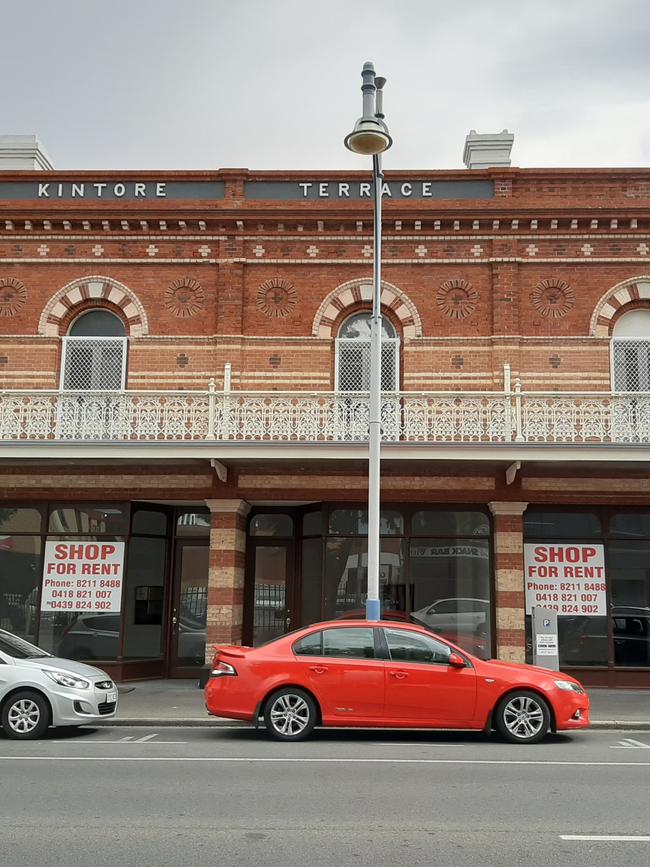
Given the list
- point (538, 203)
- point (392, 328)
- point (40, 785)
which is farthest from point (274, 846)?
point (538, 203)

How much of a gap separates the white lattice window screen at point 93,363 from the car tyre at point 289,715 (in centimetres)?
827

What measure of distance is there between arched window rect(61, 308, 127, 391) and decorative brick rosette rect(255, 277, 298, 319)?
275 cm

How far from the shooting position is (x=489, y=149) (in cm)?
1894

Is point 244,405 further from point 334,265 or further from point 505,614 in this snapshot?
point 505,614

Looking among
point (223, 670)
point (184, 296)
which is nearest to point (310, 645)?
point (223, 670)

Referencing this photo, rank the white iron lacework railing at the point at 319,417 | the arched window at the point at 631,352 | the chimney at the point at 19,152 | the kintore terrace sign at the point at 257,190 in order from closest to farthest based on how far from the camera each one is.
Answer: the white iron lacework railing at the point at 319,417
the arched window at the point at 631,352
the kintore terrace sign at the point at 257,190
the chimney at the point at 19,152

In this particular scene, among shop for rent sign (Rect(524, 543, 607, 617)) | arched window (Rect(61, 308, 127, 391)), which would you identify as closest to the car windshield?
arched window (Rect(61, 308, 127, 391))

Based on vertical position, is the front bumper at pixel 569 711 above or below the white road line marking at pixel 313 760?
above

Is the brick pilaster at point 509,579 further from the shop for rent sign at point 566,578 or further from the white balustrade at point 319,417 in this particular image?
the white balustrade at point 319,417

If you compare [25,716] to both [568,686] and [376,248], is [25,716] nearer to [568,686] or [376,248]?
[568,686]

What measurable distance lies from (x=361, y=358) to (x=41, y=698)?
8838 millimetres

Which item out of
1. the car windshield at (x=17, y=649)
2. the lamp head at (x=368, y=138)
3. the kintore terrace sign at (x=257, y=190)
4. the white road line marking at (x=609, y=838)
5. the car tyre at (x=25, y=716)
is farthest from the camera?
the kintore terrace sign at (x=257, y=190)

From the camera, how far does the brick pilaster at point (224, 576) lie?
1573 cm

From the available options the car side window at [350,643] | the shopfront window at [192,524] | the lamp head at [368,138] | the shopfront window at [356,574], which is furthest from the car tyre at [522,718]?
the shopfront window at [192,524]
